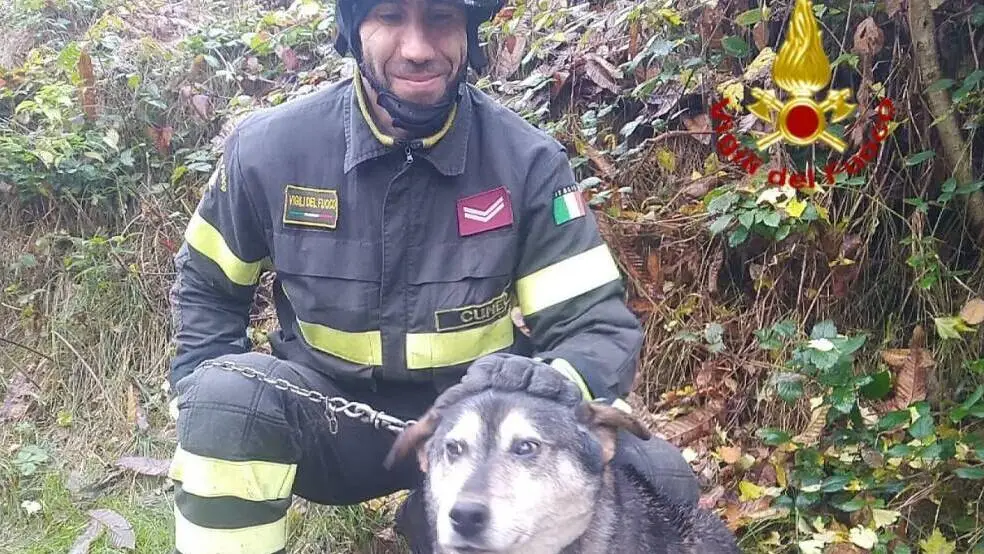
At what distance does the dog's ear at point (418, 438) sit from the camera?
2.20 m

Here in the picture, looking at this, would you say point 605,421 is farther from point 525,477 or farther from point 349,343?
point 349,343

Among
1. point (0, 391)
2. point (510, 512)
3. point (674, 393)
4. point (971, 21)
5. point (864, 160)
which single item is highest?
point (971, 21)

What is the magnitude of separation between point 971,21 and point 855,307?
1154 mm

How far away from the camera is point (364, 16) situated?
8.71 ft

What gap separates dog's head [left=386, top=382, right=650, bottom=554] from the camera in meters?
1.90

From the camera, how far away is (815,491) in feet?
9.86

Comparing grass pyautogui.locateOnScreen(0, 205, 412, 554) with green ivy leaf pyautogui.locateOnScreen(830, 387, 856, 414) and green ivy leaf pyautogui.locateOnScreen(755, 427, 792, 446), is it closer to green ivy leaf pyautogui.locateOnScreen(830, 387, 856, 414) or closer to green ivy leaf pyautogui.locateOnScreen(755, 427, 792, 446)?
green ivy leaf pyautogui.locateOnScreen(755, 427, 792, 446)

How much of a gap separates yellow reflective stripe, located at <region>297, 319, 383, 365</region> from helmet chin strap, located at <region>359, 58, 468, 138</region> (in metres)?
0.65

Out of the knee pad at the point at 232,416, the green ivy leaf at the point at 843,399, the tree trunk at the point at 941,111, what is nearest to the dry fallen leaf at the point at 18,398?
the knee pad at the point at 232,416

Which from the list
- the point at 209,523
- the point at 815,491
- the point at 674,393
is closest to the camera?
the point at 209,523

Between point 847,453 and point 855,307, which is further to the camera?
point 855,307

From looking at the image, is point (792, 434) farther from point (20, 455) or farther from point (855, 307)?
point (20, 455)

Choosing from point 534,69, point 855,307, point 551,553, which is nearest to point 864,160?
point 855,307

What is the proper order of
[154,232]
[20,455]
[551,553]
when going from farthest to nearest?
1. [154,232]
2. [20,455]
3. [551,553]
